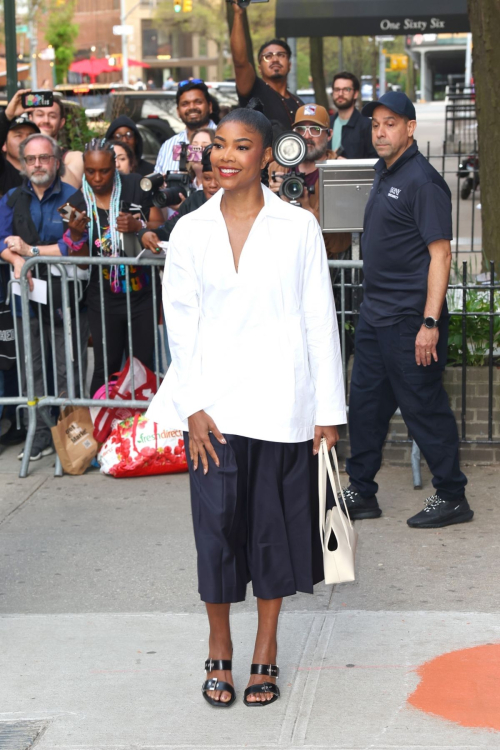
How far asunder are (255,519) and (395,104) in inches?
88.9

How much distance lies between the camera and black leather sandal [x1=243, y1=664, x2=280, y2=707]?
3484mm

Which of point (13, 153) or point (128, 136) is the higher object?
point (128, 136)

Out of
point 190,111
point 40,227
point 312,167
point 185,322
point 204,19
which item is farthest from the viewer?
point 204,19

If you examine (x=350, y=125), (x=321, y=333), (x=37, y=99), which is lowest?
(x=321, y=333)

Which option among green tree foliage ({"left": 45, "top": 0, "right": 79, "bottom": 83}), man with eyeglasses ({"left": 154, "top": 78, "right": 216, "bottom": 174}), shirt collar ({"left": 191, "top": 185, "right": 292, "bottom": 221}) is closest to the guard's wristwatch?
shirt collar ({"left": 191, "top": 185, "right": 292, "bottom": 221})

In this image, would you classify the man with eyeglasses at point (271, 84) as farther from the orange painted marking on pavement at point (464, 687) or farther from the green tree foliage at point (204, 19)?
the green tree foliage at point (204, 19)

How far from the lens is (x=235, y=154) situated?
130 inches

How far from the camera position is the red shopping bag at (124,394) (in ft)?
20.5

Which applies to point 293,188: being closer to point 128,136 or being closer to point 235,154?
point 235,154

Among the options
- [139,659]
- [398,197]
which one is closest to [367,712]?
[139,659]

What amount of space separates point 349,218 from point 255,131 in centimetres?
249

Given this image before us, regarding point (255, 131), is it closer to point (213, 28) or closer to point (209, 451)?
point (209, 451)

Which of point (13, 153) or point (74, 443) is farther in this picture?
point (13, 153)

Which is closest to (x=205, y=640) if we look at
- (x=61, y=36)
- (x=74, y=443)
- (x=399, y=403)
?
(x=399, y=403)
